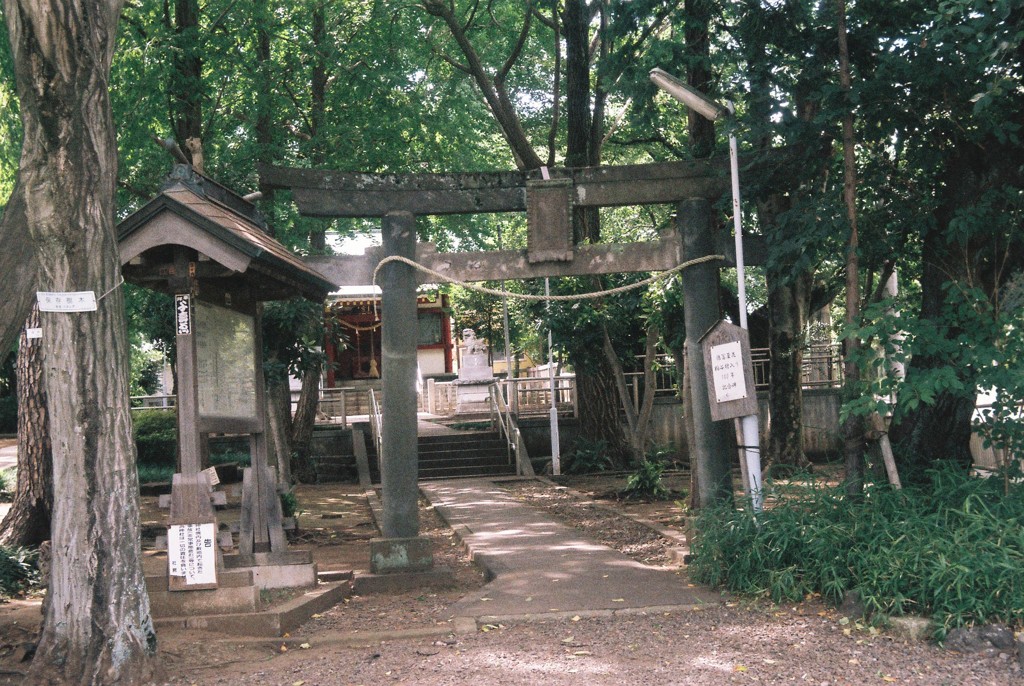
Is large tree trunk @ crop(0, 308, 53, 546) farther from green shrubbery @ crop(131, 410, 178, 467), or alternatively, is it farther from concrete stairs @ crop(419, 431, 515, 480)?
green shrubbery @ crop(131, 410, 178, 467)

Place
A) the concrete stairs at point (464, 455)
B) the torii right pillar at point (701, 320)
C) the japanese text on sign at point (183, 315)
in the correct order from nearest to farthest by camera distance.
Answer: the japanese text on sign at point (183, 315), the torii right pillar at point (701, 320), the concrete stairs at point (464, 455)

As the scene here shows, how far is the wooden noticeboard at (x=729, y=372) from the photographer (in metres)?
8.10

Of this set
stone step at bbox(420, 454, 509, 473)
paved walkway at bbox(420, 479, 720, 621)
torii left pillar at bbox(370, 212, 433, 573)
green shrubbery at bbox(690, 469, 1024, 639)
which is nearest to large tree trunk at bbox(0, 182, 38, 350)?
torii left pillar at bbox(370, 212, 433, 573)

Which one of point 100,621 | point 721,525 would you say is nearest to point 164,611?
point 100,621

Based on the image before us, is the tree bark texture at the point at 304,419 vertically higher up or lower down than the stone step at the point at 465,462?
higher up

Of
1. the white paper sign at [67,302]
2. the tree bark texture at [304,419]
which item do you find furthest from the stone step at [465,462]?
the white paper sign at [67,302]

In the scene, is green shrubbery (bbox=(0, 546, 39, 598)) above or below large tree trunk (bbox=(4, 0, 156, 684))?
below

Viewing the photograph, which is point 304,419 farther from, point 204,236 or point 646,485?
point 204,236

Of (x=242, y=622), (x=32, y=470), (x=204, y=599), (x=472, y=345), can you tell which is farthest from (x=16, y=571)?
(x=472, y=345)

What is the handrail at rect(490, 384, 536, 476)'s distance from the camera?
19.4 meters

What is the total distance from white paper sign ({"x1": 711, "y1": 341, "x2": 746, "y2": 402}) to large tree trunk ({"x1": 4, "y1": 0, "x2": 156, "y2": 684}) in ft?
16.2

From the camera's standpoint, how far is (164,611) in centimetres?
668

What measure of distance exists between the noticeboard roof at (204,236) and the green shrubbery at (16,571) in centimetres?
329

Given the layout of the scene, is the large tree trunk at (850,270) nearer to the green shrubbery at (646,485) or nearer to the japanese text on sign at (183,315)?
the japanese text on sign at (183,315)
